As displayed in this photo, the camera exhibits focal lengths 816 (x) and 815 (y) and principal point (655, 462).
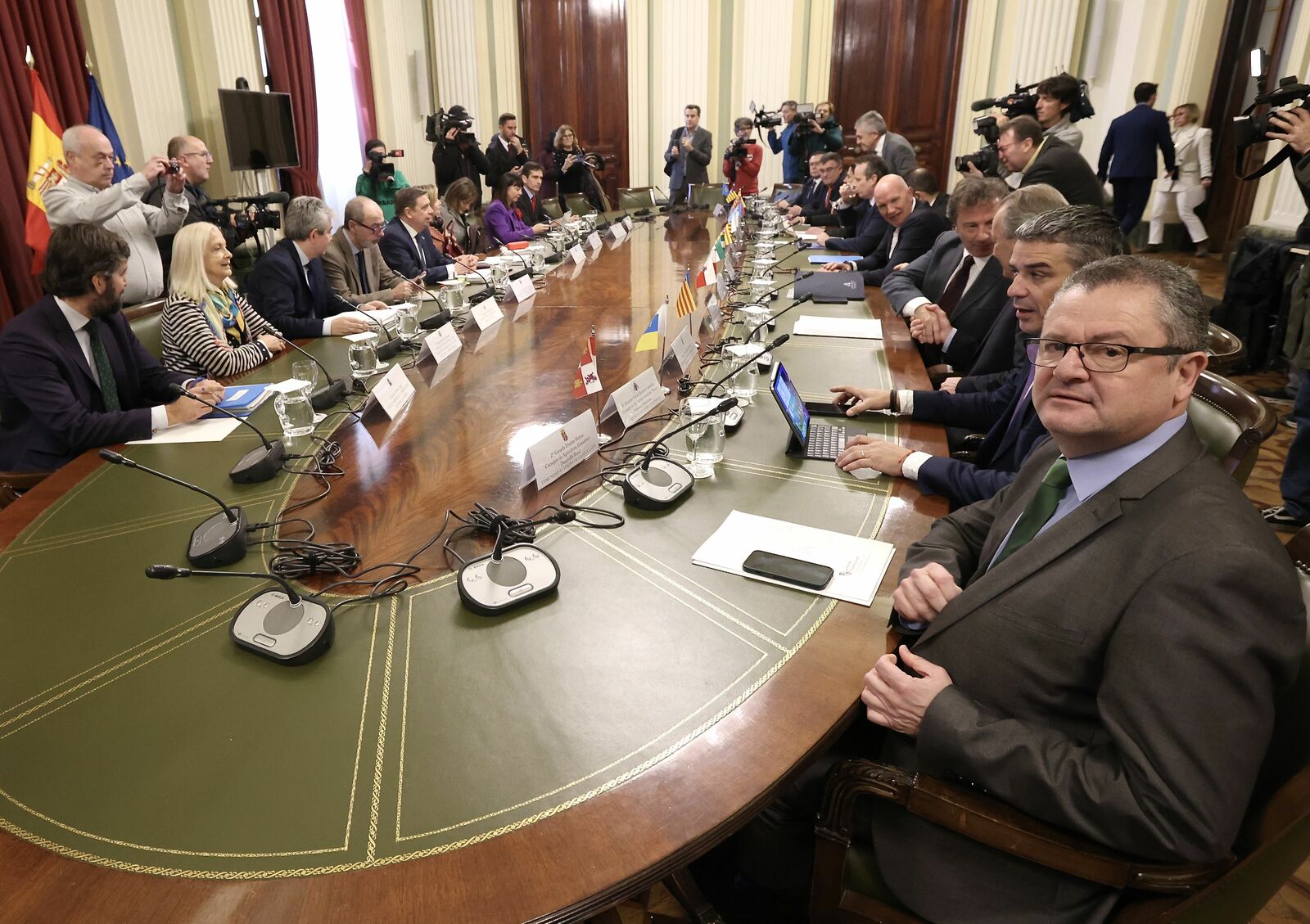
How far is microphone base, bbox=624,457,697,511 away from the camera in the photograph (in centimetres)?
163

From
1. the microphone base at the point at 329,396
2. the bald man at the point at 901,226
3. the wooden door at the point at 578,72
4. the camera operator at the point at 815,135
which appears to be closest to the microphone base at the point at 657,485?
the microphone base at the point at 329,396

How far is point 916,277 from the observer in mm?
3852

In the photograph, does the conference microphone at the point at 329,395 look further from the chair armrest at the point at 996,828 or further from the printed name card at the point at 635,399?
the chair armrest at the point at 996,828

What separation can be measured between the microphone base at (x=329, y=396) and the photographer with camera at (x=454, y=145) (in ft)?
17.6

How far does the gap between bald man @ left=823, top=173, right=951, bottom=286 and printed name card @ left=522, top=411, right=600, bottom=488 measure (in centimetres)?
261

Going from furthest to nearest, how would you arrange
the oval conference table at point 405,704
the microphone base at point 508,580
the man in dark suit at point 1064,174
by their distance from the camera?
the man in dark suit at point 1064,174
the microphone base at point 508,580
the oval conference table at point 405,704

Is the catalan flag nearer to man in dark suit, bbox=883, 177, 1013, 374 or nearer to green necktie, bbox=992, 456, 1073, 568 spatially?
man in dark suit, bbox=883, 177, 1013, 374

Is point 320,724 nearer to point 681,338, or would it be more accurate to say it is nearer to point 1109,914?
point 1109,914

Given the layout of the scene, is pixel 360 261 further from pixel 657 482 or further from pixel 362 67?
pixel 362 67

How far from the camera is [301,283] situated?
11.1ft

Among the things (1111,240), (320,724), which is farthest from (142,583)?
(1111,240)

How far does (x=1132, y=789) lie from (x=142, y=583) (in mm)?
1508

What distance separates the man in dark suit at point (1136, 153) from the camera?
6152 mm

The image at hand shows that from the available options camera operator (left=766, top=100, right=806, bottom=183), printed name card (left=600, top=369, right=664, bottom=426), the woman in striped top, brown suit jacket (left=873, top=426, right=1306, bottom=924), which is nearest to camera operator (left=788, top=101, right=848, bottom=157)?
camera operator (left=766, top=100, right=806, bottom=183)
